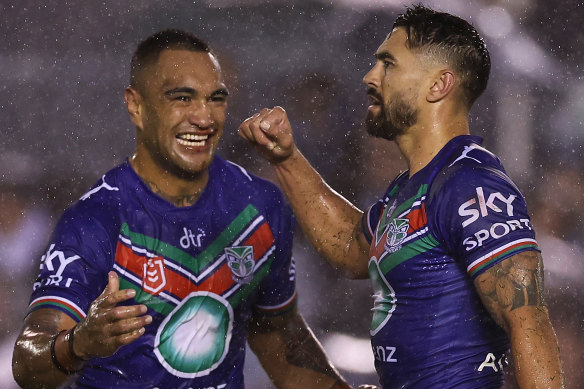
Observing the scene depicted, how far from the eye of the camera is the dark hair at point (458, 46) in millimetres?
2711

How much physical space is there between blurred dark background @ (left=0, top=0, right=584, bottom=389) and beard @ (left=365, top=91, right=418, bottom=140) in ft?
8.11

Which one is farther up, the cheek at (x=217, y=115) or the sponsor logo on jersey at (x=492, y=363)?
the cheek at (x=217, y=115)

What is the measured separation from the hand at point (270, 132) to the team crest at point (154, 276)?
569mm

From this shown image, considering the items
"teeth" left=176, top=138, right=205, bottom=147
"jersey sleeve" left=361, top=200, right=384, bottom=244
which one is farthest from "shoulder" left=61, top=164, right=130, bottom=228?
"jersey sleeve" left=361, top=200, right=384, bottom=244

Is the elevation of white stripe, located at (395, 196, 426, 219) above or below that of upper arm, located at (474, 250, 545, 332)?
above

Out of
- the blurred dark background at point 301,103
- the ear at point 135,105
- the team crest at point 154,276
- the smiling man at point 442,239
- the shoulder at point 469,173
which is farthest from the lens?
the blurred dark background at point 301,103

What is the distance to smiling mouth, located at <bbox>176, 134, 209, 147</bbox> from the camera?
308 cm

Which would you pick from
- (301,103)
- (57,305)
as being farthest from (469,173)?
(301,103)

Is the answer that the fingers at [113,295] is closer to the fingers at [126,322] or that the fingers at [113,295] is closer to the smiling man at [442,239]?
the fingers at [126,322]

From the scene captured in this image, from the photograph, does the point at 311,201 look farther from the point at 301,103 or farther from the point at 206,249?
the point at 301,103

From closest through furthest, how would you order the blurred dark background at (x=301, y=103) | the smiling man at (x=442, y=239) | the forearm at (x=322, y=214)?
the smiling man at (x=442, y=239), the forearm at (x=322, y=214), the blurred dark background at (x=301, y=103)

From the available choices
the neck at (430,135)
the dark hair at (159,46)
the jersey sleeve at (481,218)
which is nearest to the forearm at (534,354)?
the jersey sleeve at (481,218)

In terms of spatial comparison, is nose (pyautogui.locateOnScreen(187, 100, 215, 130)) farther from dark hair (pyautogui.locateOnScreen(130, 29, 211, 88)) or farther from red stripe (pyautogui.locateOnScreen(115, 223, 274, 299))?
red stripe (pyautogui.locateOnScreen(115, 223, 274, 299))

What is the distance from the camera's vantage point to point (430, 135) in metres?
2.68
